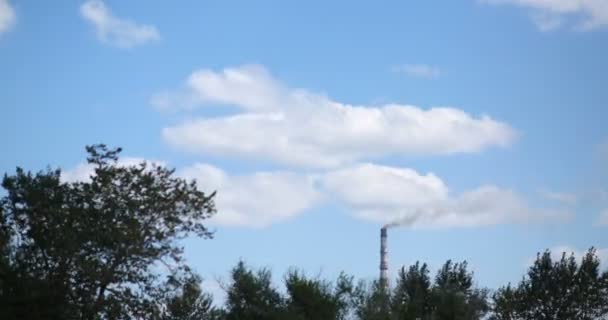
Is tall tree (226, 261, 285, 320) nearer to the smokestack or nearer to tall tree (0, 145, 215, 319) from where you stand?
tall tree (0, 145, 215, 319)

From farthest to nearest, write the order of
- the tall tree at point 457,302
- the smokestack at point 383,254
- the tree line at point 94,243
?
the smokestack at point 383,254, the tall tree at point 457,302, the tree line at point 94,243

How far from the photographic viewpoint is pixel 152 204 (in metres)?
45.2

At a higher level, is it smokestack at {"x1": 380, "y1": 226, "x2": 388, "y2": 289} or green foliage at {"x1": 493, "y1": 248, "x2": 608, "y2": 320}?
smokestack at {"x1": 380, "y1": 226, "x2": 388, "y2": 289}

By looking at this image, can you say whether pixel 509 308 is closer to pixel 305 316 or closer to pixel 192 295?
pixel 305 316

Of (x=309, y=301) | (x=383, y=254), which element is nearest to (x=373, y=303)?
(x=309, y=301)

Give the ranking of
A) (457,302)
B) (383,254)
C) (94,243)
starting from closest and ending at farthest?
(94,243)
(457,302)
(383,254)

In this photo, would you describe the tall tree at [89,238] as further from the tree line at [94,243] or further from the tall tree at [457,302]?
the tall tree at [457,302]

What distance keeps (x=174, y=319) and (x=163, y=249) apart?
391 centimetres

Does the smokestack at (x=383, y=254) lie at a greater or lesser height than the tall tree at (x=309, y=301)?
greater

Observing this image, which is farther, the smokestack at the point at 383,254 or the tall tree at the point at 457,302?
the smokestack at the point at 383,254

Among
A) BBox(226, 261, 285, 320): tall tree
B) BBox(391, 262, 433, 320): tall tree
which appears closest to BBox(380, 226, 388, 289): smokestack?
BBox(391, 262, 433, 320): tall tree

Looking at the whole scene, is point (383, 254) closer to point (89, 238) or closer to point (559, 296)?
point (559, 296)

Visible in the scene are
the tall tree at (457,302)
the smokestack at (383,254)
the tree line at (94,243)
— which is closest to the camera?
the tree line at (94,243)

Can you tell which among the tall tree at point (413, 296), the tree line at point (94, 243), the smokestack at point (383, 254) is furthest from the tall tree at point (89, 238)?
the smokestack at point (383, 254)
